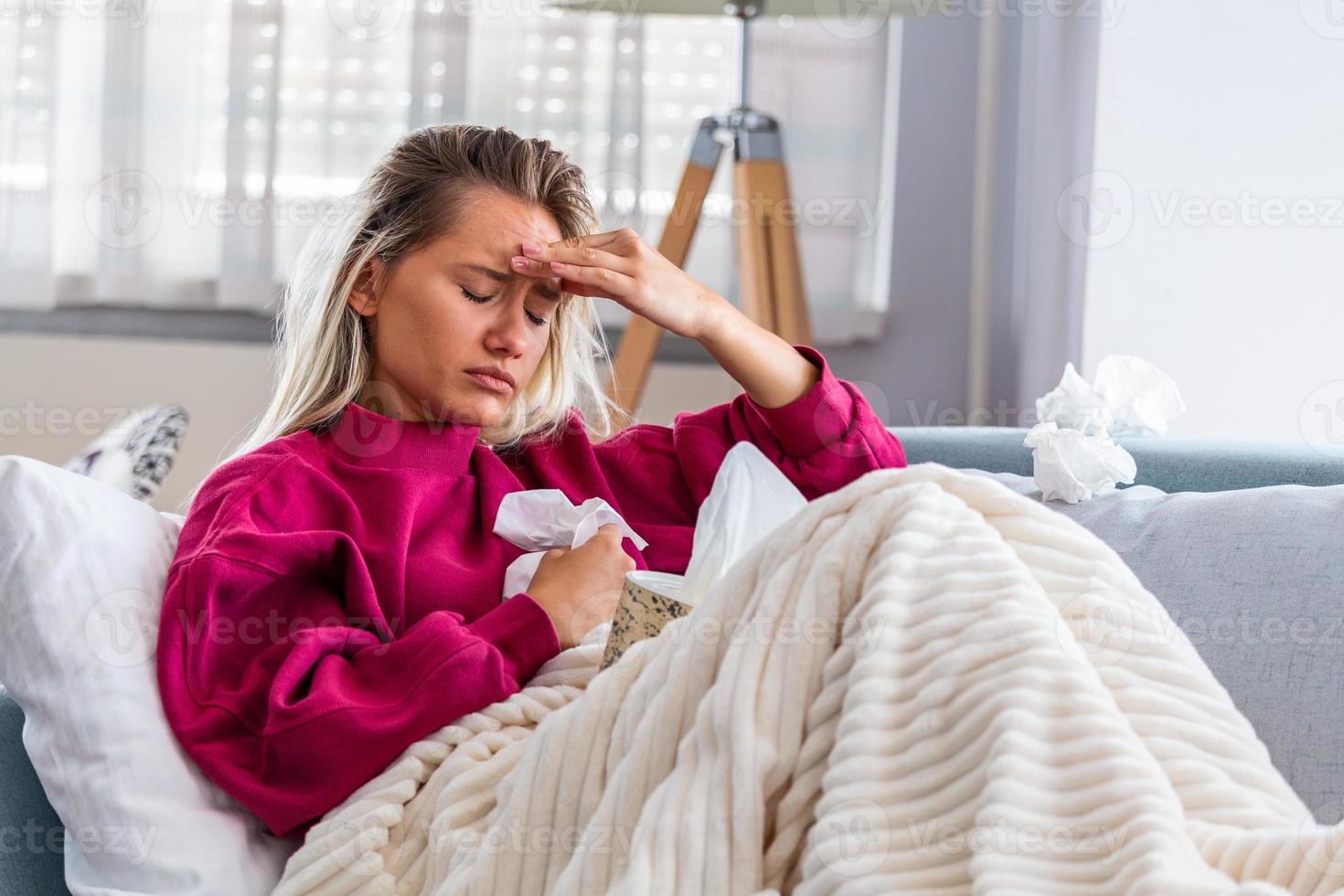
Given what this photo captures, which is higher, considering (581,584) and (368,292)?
(368,292)

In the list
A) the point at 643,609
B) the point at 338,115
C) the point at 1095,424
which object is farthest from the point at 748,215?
the point at 643,609

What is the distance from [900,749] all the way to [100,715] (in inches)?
21.9

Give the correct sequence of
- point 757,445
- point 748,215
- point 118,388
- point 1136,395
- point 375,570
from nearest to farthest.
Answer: point 375,570 < point 757,445 < point 1136,395 < point 748,215 < point 118,388

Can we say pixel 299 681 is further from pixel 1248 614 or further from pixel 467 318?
pixel 1248 614

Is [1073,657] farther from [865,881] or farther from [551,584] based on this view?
[551,584]

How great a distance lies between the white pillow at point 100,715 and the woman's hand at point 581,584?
0.26 m

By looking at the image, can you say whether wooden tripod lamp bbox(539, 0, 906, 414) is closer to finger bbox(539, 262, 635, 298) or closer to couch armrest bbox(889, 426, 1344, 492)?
couch armrest bbox(889, 426, 1344, 492)

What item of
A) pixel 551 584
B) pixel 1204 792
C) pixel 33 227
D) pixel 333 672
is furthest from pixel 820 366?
pixel 33 227

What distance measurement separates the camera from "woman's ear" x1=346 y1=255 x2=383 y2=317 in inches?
50.7

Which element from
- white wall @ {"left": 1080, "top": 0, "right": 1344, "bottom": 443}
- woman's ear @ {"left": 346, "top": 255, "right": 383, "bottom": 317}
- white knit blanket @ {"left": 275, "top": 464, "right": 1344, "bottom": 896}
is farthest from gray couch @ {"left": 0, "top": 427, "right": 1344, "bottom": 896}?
white wall @ {"left": 1080, "top": 0, "right": 1344, "bottom": 443}

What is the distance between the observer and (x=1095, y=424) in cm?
136

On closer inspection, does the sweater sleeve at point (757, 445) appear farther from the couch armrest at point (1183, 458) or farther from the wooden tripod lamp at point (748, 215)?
the wooden tripod lamp at point (748, 215)

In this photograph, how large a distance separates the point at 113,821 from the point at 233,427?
1969 mm

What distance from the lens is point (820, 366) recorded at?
132cm
